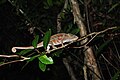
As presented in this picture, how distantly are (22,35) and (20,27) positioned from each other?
416mm

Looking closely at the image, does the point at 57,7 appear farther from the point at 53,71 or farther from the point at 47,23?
the point at 53,71

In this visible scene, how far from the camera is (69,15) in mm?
2510

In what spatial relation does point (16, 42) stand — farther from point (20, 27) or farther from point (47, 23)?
point (47, 23)

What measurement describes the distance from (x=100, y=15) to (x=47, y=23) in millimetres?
785

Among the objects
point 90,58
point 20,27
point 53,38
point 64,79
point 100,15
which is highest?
point 20,27

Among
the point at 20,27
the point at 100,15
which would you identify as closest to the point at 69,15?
the point at 100,15

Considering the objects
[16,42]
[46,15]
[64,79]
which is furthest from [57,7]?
[64,79]

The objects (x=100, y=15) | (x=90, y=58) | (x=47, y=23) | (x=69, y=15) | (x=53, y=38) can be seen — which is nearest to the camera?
(x=90, y=58)

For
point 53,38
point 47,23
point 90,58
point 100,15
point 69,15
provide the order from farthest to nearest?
point 47,23, point 69,15, point 100,15, point 53,38, point 90,58

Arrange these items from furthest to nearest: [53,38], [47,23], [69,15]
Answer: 1. [47,23]
2. [69,15]
3. [53,38]

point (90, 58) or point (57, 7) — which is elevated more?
point (57, 7)

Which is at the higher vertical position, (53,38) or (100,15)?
(100,15)

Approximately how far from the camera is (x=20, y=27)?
9.84 feet

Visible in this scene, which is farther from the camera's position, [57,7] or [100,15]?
[57,7]
